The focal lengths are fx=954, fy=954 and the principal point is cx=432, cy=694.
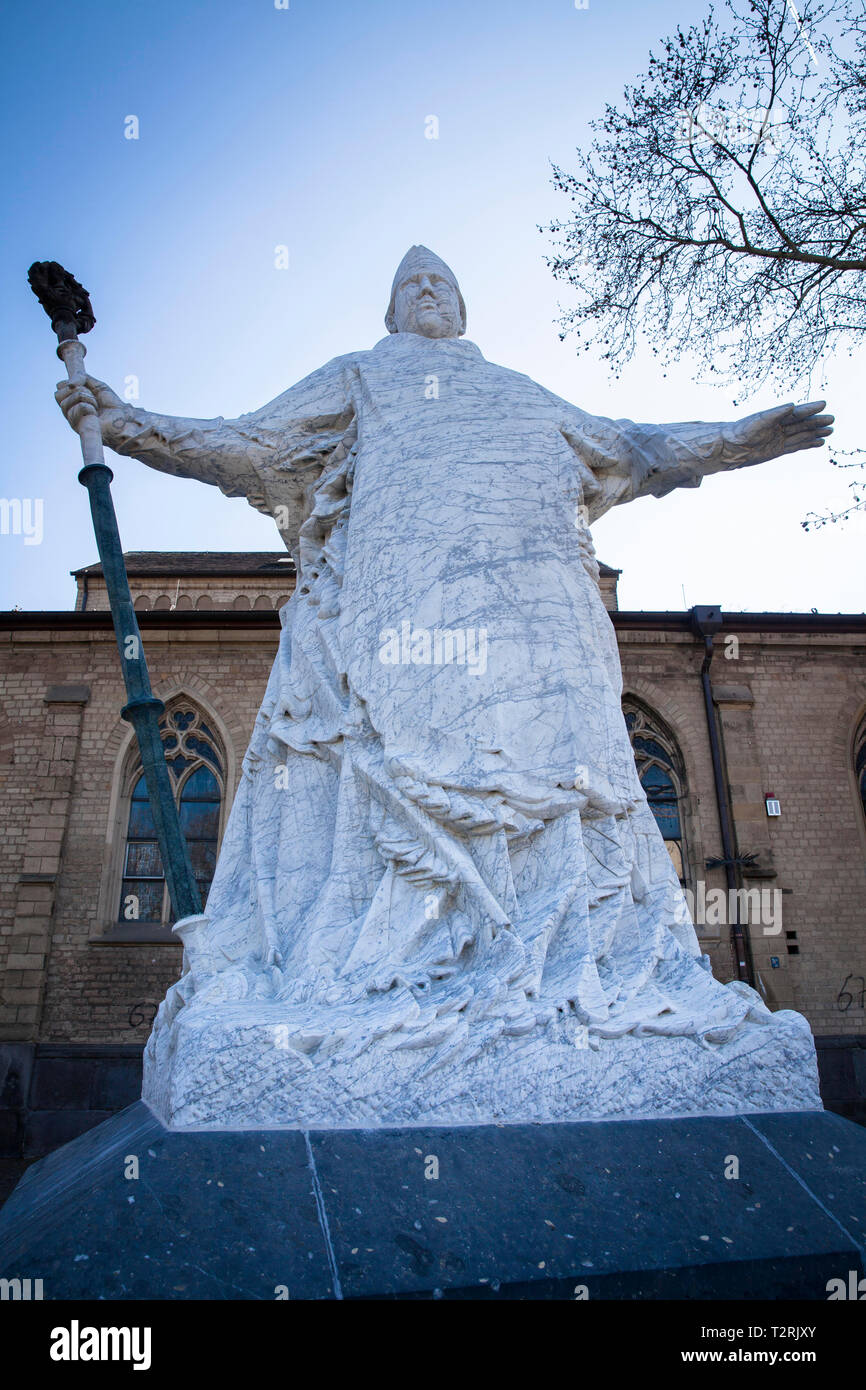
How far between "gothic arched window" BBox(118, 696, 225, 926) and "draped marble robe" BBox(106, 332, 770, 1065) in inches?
460

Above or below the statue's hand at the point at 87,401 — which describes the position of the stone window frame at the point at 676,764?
above

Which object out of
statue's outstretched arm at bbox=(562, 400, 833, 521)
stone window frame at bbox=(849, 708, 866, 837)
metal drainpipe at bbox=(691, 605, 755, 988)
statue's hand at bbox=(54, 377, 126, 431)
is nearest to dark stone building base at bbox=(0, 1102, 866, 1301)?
statue's outstretched arm at bbox=(562, 400, 833, 521)

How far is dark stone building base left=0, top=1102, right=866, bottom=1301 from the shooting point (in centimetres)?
158

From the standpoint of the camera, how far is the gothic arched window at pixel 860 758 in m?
15.8

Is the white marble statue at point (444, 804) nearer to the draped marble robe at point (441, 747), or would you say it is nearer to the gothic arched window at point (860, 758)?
the draped marble robe at point (441, 747)

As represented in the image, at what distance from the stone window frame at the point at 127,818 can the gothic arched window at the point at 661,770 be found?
6.48m

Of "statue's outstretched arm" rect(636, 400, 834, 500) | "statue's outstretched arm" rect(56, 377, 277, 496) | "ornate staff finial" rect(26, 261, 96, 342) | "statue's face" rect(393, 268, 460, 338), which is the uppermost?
"statue's face" rect(393, 268, 460, 338)

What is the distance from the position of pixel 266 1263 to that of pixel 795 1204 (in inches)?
39.5

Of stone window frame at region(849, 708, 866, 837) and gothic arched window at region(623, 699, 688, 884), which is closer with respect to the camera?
gothic arched window at region(623, 699, 688, 884)

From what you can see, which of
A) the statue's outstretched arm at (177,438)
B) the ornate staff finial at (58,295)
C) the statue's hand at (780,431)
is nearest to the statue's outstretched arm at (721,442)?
the statue's hand at (780,431)

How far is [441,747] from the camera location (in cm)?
264

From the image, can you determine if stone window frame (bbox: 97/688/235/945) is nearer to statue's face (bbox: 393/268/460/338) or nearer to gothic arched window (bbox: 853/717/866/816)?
gothic arched window (bbox: 853/717/866/816)

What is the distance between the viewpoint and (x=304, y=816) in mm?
2838
